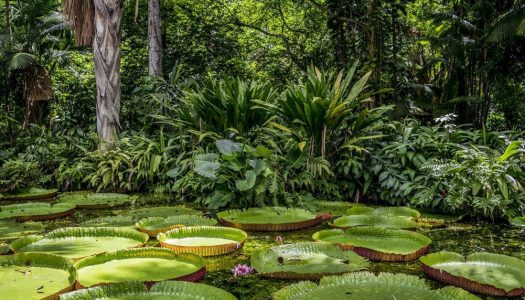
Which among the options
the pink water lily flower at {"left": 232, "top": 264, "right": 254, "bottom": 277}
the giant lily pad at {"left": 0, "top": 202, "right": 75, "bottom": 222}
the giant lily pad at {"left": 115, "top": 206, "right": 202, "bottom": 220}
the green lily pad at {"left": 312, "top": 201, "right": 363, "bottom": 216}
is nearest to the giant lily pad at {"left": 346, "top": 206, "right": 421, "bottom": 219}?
the green lily pad at {"left": 312, "top": 201, "right": 363, "bottom": 216}

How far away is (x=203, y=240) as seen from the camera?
274 cm

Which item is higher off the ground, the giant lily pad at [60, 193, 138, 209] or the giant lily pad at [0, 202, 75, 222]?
the giant lily pad at [60, 193, 138, 209]

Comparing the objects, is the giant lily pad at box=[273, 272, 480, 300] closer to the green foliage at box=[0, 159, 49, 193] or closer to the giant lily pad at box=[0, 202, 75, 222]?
the giant lily pad at box=[0, 202, 75, 222]

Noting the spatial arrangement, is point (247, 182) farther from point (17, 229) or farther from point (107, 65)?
point (107, 65)

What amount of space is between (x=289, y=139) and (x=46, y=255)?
2681 millimetres

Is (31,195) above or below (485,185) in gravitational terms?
below

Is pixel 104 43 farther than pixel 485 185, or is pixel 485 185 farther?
pixel 104 43

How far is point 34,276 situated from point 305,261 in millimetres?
1359

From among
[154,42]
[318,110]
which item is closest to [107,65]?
[154,42]

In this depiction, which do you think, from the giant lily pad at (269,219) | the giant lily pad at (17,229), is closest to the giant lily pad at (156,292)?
the giant lily pad at (269,219)

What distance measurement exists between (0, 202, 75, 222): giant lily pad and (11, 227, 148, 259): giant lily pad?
95 cm

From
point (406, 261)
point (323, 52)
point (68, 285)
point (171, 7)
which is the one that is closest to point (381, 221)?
point (406, 261)

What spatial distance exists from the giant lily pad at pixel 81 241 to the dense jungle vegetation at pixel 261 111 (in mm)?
1110

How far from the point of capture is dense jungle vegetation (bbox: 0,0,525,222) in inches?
155
